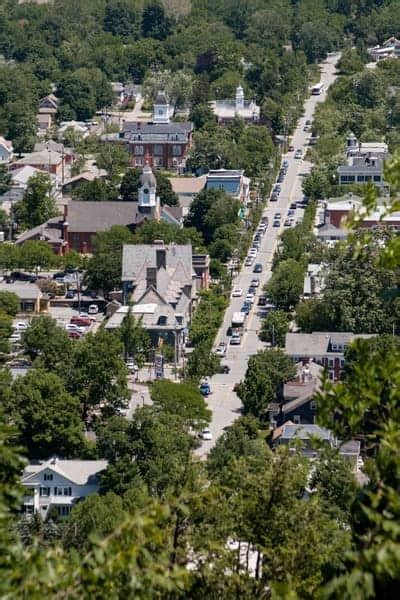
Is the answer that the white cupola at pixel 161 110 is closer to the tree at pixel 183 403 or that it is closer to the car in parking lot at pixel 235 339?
the car in parking lot at pixel 235 339

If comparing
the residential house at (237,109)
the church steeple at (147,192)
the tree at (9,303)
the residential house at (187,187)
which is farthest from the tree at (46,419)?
the residential house at (237,109)

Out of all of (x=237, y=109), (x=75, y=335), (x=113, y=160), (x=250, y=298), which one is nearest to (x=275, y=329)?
(x=250, y=298)

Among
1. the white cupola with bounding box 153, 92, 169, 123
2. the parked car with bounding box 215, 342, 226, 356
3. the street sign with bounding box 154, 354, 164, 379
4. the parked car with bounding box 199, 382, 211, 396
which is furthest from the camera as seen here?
the white cupola with bounding box 153, 92, 169, 123

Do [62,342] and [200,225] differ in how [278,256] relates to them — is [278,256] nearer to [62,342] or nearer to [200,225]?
[200,225]

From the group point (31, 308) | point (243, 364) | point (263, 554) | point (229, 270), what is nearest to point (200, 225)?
point (229, 270)

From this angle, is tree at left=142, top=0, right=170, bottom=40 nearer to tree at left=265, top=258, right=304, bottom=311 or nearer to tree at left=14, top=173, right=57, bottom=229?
tree at left=14, top=173, right=57, bottom=229

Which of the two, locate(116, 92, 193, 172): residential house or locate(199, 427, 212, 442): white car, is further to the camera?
locate(116, 92, 193, 172): residential house

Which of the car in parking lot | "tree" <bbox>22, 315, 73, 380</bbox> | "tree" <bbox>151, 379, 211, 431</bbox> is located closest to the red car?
"tree" <bbox>22, 315, 73, 380</bbox>

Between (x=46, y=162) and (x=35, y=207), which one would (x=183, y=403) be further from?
(x=46, y=162)
